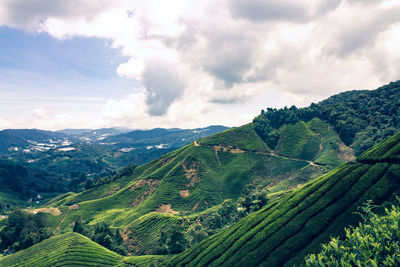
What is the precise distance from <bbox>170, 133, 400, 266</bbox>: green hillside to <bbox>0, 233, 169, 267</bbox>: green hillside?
33.4 m

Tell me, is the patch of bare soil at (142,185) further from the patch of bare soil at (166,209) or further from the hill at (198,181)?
the patch of bare soil at (166,209)

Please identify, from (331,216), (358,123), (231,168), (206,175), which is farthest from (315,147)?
(331,216)

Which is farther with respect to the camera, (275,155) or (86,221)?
(275,155)

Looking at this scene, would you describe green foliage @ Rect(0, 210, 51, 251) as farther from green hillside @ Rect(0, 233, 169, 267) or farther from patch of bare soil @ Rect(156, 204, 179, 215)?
patch of bare soil @ Rect(156, 204, 179, 215)

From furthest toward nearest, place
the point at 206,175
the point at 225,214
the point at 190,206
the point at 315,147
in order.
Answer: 1. the point at 315,147
2. the point at 206,175
3. the point at 190,206
4. the point at 225,214

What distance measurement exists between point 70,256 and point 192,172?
355 feet

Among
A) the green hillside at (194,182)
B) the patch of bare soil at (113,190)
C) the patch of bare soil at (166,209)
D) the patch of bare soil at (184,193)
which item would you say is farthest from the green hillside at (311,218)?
the patch of bare soil at (113,190)

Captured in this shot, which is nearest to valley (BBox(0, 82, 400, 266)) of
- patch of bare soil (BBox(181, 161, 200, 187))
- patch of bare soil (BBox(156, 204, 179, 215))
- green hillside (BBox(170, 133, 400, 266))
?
patch of bare soil (BBox(156, 204, 179, 215))

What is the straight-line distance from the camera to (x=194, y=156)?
188625 millimetres

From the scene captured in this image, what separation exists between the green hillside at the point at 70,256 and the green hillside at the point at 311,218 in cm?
3340

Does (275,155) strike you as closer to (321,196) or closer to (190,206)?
(190,206)

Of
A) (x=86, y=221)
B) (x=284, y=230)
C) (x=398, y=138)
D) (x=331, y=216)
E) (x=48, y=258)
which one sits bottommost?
(x=86, y=221)

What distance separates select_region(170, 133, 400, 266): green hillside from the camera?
42438 mm

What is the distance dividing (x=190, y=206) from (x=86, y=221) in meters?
67.6
